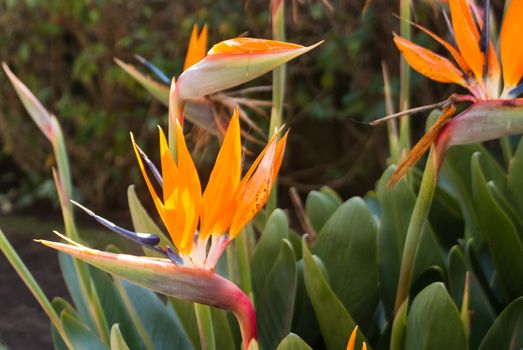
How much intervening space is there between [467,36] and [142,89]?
105 inches

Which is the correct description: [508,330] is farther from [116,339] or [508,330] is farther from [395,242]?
[116,339]

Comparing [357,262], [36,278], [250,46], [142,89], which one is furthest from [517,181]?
[142,89]

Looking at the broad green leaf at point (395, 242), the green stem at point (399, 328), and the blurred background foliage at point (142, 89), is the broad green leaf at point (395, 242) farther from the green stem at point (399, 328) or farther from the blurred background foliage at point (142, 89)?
the blurred background foliage at point (142, 89)

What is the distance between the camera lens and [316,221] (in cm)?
98

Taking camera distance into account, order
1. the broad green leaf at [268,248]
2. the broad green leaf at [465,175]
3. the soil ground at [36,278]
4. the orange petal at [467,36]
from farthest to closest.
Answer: the soil ground at [36,278], the broad green leaf at [465,175], the broad green leaf at [268,248], the orange petal at [467,36]

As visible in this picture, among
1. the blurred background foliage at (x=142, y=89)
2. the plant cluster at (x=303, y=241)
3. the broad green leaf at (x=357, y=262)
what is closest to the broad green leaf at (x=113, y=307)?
the plant cluster at (x=303, y=241)

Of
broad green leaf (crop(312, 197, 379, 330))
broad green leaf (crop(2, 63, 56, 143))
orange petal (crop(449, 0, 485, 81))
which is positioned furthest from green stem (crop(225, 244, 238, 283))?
orange petal (crop(449, 0, 485, 81))

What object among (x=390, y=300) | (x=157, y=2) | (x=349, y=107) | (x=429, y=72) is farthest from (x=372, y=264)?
(x=157, y=2)

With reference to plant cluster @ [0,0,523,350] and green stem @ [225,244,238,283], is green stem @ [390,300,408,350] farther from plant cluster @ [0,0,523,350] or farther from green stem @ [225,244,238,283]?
green stem @ [225,244,238,283]

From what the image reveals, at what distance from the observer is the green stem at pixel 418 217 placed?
23.1 inches

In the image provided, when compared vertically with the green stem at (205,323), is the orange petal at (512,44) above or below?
above

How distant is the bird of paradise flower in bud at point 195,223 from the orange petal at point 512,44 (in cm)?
20

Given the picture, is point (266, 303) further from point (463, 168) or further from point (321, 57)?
point (321, 57)

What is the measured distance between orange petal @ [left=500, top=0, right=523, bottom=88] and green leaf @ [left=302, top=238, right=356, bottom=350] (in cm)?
22
